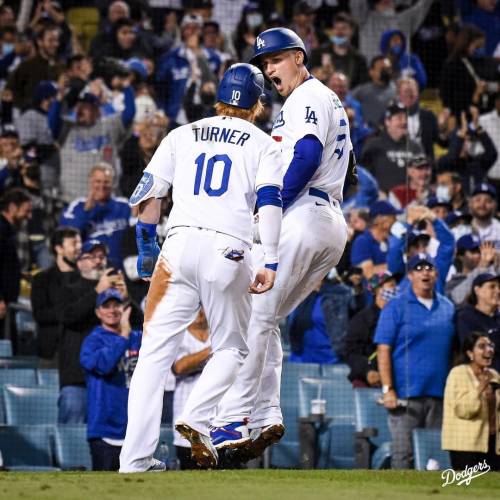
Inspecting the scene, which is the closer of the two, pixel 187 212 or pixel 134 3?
pixel 187 212

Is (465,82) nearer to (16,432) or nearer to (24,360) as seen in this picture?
(24,360)

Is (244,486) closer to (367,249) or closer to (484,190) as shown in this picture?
(367,249)

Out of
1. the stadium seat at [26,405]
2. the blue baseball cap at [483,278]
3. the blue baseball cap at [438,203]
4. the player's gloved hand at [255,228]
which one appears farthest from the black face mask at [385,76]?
the player's gloved hand at [255,228]

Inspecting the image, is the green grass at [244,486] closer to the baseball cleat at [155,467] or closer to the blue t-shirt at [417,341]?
the baseball cleat at [155,467]

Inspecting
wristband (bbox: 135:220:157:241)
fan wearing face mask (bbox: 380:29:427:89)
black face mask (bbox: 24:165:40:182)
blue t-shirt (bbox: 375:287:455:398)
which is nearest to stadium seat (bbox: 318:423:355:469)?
blue t-shirt (bbox: 375:287:455:398)

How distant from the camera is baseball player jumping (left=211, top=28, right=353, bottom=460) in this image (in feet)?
20.2

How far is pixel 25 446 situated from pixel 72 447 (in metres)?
0.33

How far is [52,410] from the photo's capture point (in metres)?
9.45

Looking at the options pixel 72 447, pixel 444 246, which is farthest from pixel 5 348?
pixel 444 246

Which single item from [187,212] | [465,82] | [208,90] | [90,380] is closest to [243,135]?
[187,212]

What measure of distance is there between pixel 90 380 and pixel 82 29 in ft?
23.9

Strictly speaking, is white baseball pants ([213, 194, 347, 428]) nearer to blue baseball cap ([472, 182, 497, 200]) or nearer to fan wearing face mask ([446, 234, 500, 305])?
fan wearing face mask ([446, 234, 500, 305])

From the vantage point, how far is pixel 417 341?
948cm

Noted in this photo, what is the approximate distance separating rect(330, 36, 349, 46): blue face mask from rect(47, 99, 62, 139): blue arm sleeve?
3.35 meters
